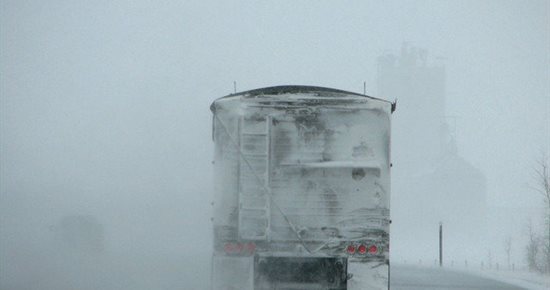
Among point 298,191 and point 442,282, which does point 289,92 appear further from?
point 442,282

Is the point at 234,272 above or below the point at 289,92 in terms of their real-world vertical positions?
below

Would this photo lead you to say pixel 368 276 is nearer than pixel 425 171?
Yes

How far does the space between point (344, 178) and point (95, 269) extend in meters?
12.0

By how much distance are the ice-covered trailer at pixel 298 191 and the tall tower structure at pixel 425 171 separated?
71108mm

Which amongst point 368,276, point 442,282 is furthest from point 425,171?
point 368,276

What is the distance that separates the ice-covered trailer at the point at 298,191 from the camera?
10.5 m

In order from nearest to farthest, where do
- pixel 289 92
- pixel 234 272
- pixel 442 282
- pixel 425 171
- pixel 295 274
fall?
pixel 295 274 → pixel 234 272 → pixel 289 92 → pixel 442 282 → pixel 425 171

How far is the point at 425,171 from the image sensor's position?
10125 centimetres

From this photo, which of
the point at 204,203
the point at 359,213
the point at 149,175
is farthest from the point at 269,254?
the point at 149,175

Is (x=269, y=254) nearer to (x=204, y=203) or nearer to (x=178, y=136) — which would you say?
(x=204, y=203)

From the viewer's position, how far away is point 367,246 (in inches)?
417

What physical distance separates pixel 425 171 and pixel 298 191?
92.5 metres

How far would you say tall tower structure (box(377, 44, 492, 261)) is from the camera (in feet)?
309

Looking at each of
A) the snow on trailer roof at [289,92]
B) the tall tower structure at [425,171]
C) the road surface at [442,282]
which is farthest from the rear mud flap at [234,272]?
the tall tower structure at [425,171]
